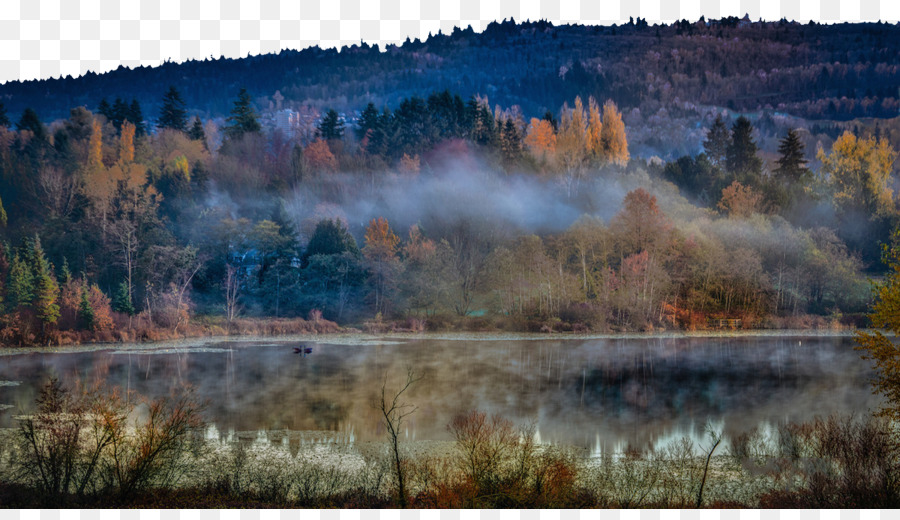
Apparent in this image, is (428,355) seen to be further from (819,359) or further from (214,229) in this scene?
(214,229)

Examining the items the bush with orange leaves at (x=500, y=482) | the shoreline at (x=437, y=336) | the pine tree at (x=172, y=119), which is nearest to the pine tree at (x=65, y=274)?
the shoreline at (x=437, y=336)

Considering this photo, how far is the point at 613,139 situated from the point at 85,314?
51.6m

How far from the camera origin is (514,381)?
31.6 meters

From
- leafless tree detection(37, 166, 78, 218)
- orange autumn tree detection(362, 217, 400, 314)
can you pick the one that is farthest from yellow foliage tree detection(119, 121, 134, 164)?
orange autumn tree detection(362, 217, 400, 314)

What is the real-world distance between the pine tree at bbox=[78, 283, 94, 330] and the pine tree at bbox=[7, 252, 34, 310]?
2.94 m

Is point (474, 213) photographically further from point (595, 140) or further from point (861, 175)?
point (861, 175)

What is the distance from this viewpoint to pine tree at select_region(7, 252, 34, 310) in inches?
1746

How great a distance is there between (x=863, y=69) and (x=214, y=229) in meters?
75.9

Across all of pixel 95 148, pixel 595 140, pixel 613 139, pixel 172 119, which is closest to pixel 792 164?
pixel 613 139

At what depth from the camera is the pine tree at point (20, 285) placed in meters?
44.3

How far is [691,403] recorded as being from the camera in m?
27.4

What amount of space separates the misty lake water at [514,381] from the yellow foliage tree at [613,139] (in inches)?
1304

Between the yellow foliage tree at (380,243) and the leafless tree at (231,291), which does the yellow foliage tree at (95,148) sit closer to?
the leafless tree at (231,291)

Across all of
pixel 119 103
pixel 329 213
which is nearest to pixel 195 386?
pixel 329 213
